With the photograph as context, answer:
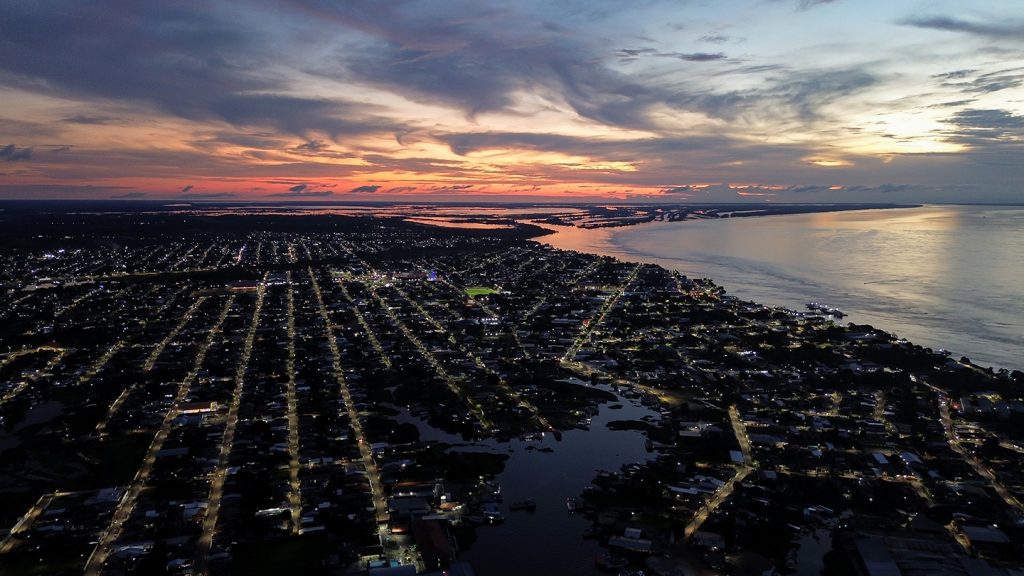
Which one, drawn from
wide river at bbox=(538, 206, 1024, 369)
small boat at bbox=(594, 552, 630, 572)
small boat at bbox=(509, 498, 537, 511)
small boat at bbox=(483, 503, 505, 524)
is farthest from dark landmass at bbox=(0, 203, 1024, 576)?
wide river at bbox=(538, 206, 1024, 369)

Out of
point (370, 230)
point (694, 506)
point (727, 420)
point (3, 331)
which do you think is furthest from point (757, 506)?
point (370, 230)

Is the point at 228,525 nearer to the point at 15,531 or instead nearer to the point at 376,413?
the point at 15,531

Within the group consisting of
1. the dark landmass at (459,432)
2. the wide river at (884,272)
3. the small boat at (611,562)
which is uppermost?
the wide river at (884,272)

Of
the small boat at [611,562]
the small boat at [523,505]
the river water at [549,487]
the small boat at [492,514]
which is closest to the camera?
the small boat at [611,562]

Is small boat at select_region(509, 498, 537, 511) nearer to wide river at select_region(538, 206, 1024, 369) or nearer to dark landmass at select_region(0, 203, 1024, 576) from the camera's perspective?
dark landmass at select_region(0, 203, 1024, 576)

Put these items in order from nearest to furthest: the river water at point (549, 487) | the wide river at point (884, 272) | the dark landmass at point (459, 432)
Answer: the river water at point (549, 487) < the dark landmass at point (459, 432) < the wide river at point (884, 272)

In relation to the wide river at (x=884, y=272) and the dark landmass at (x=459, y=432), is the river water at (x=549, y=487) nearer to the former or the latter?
the dark landmass at (x=459, y=432)

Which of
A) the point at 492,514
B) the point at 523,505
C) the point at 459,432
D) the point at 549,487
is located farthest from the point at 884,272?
the point at 492,514

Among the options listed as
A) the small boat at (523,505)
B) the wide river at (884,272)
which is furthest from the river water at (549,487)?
the wide river at (884,272)
